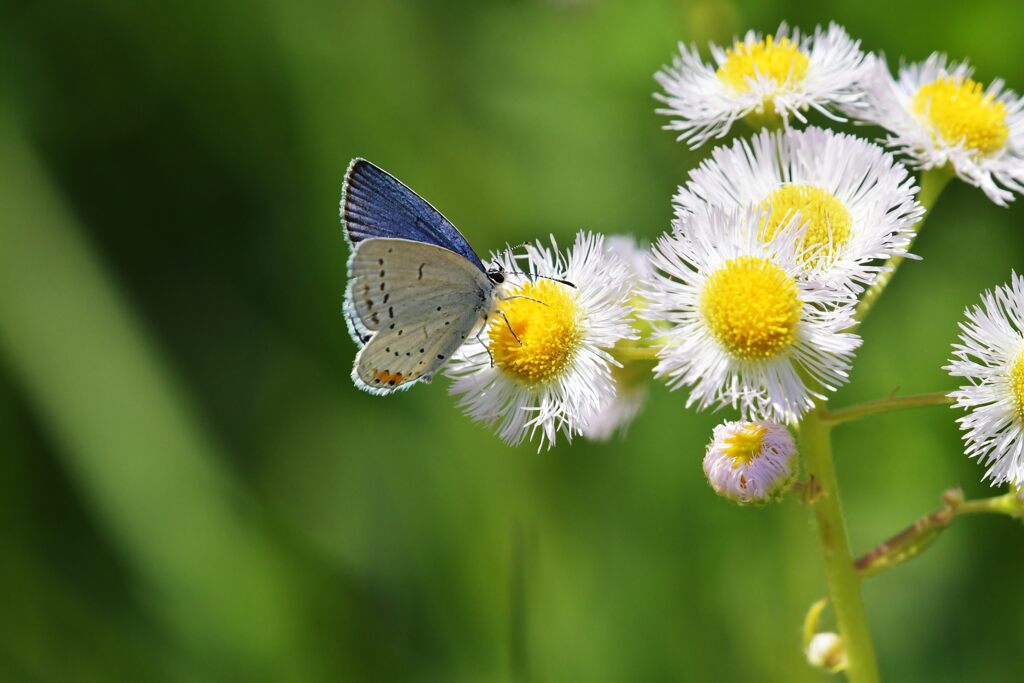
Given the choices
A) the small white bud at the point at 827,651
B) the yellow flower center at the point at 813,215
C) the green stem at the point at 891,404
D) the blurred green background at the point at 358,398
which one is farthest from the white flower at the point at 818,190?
the blurred green background at the point at 358,398

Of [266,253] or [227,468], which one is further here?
[266,253]

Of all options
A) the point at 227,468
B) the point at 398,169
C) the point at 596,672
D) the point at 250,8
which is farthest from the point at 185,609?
the point at 250,8

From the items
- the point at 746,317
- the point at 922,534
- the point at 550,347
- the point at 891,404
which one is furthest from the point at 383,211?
the point at 922,534

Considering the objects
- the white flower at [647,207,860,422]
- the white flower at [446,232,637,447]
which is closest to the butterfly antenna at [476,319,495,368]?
the white flower at [446,232,637,447]

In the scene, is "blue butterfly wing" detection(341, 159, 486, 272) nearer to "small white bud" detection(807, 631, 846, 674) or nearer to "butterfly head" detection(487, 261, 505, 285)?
"butterfly head" detection(487, 261, 505, 285)

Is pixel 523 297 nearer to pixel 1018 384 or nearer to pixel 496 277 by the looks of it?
pixel 496 277

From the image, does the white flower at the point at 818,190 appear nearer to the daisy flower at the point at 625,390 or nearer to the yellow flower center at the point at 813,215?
the yellow flower center at the point at 813,215

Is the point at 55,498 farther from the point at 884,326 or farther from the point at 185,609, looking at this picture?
the point at 884,326

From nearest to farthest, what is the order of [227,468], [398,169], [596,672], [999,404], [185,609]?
1. [999,404]
2. [596,672]
3. [185,609]
4. [227,468]
5. [398,169]

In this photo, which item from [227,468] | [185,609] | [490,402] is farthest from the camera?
[227,468]
